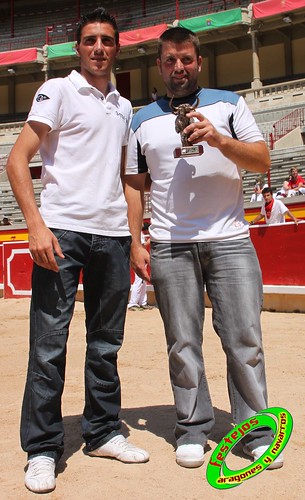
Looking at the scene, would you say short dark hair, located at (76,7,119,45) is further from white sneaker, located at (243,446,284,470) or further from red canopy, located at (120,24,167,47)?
red canopy, located at (120,24,167,47)

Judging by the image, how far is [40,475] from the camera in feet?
7.46

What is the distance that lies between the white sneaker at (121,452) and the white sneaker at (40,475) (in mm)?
285

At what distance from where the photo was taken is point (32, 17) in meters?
30.2

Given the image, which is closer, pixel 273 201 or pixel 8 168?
pixel 8 168

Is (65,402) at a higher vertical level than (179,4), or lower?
lower

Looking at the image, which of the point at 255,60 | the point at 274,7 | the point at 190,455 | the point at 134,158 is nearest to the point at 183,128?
the point at 134,158

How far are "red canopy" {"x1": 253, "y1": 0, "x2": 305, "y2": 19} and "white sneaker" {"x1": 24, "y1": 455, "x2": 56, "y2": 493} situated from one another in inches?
875

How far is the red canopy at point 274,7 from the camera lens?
71.4ft

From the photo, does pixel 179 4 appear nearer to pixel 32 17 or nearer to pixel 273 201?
pixel 32 17

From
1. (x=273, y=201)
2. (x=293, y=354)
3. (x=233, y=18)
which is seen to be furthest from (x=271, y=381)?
(x=233, y=18)

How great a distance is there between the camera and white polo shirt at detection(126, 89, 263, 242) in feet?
8.56

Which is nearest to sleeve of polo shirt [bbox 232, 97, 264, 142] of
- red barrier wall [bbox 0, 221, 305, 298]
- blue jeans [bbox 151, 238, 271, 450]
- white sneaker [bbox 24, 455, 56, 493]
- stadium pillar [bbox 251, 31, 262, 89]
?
blue jeans [bbox 151, 238, 271, 450]

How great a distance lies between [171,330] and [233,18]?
22.6 m

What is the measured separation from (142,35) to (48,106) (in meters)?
23.7
